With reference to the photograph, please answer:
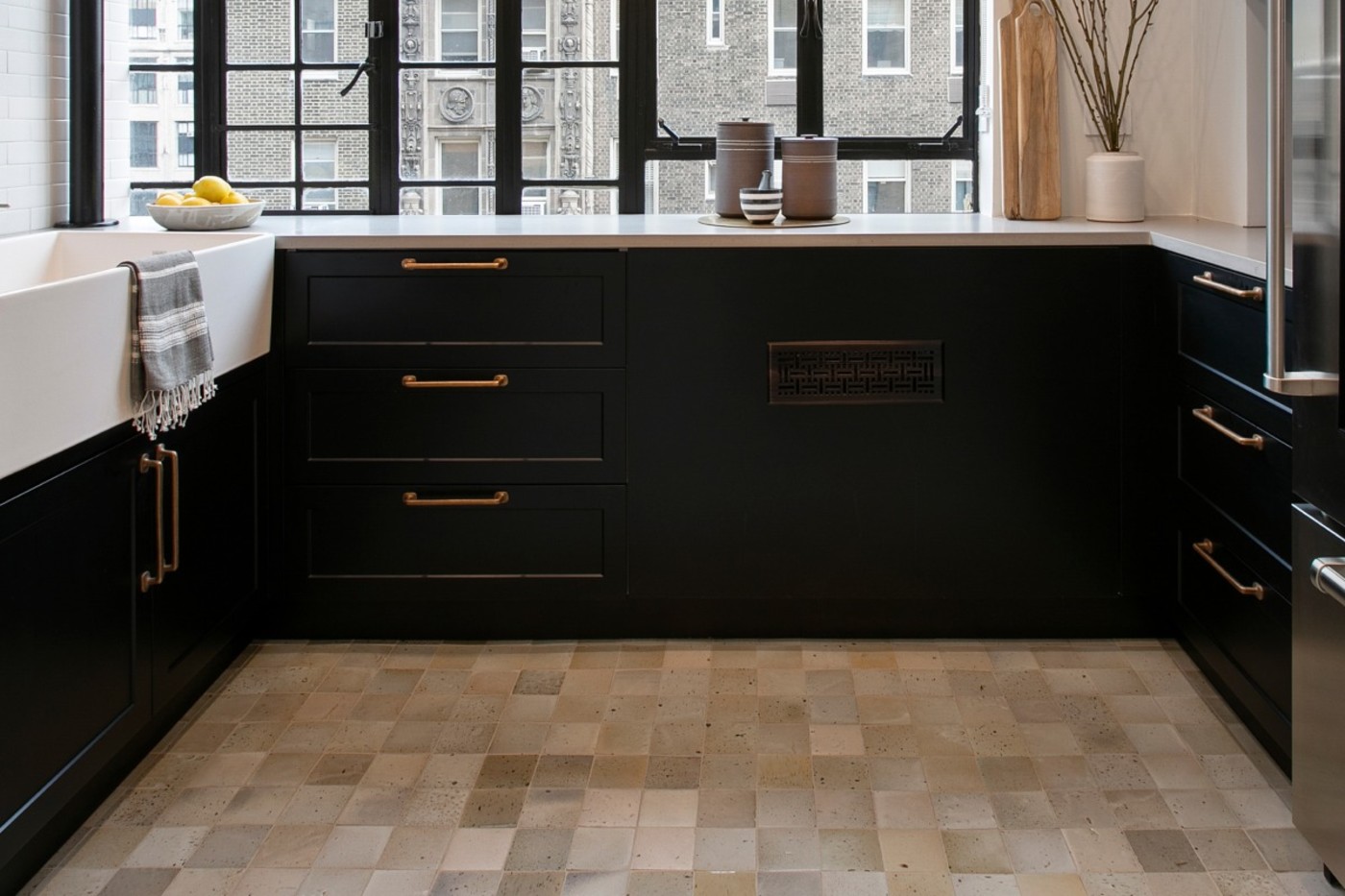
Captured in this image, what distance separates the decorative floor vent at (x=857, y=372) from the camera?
10.5 ft

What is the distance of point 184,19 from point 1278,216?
307 cm

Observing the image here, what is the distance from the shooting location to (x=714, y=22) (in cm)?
391

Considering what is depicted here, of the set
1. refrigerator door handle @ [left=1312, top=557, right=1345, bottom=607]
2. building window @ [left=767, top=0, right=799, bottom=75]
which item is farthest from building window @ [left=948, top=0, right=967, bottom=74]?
refrigerator door handle @ [left=1312, top=557, right=1345, bottom=607]

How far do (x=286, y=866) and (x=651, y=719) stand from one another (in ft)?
2.71

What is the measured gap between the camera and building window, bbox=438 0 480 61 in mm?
3936

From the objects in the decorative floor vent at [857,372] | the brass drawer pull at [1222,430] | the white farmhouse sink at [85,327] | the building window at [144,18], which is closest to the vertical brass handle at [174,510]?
the white farmhouse sink at [85,327]

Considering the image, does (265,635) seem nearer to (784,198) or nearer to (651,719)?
(651,719)

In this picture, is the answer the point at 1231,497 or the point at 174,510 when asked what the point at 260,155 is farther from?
the point at 1231,497

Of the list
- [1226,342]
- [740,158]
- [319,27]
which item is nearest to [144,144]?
[319,27]

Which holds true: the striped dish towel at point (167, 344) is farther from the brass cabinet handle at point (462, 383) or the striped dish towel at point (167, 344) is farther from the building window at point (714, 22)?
the building window at point (714, 22)

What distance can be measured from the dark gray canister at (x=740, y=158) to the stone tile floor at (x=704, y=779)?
108 cm

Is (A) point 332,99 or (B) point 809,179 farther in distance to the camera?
(A) point 332,99

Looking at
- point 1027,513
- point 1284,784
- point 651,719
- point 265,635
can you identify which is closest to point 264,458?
point 265,635

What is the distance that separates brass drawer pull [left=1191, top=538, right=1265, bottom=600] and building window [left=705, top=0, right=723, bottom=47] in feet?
6.09
